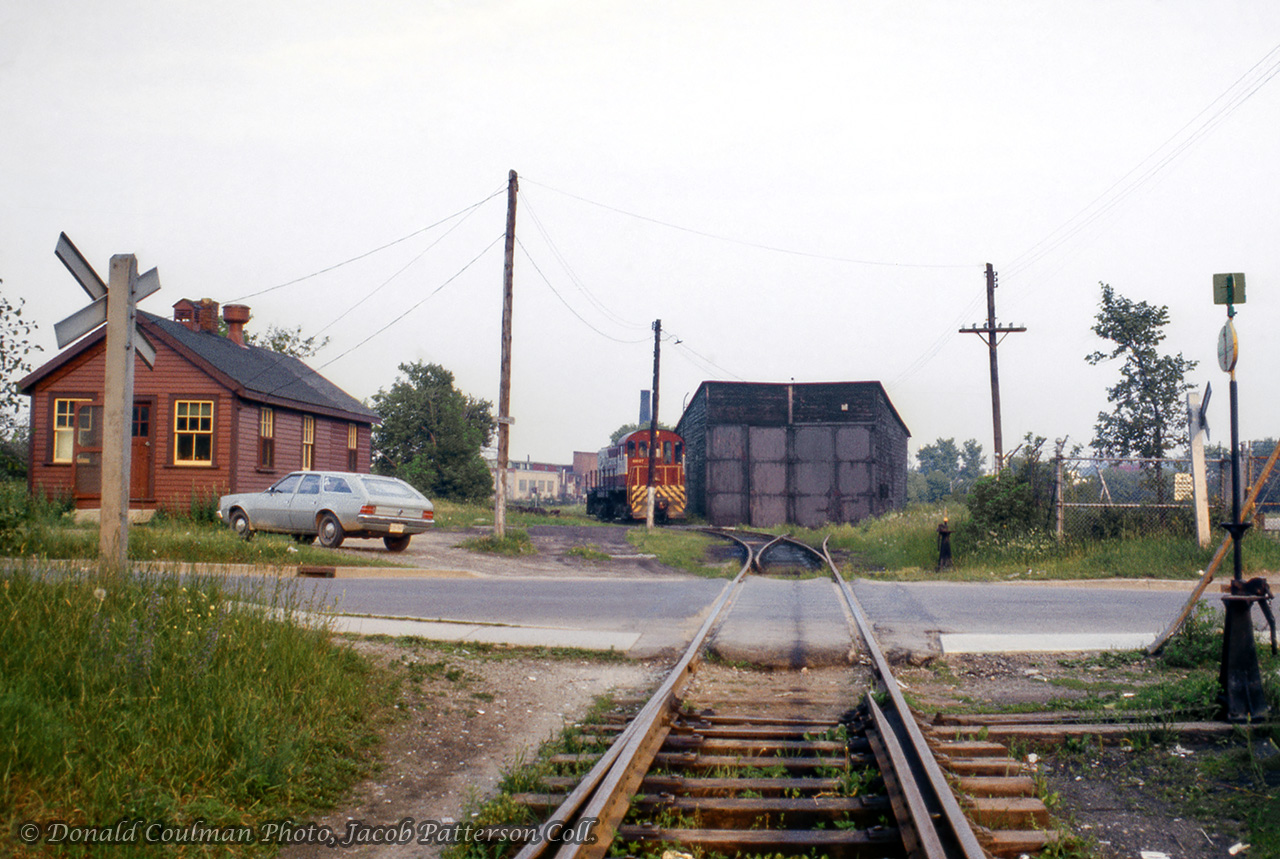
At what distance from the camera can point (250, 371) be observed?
24562 millimetres

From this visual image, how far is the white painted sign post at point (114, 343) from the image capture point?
668 centimetres

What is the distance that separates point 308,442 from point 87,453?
5.84m

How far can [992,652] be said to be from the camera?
320 inches

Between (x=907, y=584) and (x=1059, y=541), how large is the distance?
421 centimetres

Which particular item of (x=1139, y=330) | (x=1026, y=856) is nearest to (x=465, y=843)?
(x=1026, y=856)

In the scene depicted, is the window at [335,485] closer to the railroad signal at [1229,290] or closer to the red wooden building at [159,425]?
the red wooden building at [159,425]

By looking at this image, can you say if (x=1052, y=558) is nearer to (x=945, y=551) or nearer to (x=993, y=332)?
(x=945, y=551)

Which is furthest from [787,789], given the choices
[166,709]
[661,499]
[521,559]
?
[661,499]

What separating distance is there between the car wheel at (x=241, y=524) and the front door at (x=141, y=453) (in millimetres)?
4515

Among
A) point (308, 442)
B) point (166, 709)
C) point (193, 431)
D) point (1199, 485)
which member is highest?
point (193, 431)

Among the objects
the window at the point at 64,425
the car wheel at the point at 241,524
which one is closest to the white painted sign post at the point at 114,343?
the car wheel at the point at 241,524

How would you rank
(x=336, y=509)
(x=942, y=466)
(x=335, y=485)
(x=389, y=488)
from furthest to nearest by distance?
(x=942, y=466) → (x=389, y=488) → (x=335, y=485) → (x=336, y=509)

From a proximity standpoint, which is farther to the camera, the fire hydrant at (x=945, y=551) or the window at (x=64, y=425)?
the window at (x=64, y=425)

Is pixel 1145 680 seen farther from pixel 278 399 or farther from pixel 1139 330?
pixel 1139 330
